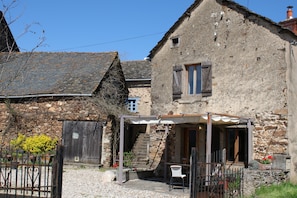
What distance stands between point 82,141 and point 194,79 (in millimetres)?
7574

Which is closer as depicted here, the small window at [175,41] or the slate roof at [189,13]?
the slate roof at [189,13]

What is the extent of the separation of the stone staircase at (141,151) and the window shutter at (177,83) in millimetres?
6219

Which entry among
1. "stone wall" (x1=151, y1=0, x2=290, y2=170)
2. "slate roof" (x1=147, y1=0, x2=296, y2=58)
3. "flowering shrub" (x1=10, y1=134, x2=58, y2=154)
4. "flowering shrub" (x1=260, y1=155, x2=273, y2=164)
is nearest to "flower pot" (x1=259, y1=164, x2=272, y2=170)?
"flowering shrub" (x1=260, y1=155, x2=273, y2=164)

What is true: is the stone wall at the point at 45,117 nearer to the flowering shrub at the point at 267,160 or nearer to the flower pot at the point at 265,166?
the flowering shrub at the point at 267,160

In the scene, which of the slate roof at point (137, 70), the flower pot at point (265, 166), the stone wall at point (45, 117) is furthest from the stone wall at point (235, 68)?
the slate roof at point (137, 70)

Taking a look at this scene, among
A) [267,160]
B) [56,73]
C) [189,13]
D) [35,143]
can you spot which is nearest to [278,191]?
[267,160]

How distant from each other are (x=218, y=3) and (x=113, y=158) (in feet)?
32.7

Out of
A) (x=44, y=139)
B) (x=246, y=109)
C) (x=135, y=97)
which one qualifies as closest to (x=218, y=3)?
(x=246, y=109)

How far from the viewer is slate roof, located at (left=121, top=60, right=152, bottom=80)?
1036 inches

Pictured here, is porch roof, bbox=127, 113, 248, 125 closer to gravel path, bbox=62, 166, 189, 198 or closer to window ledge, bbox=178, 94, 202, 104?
window ledge, bbox=178, 94, 202, 104

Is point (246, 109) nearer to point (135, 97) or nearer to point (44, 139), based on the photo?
point (44, 139)

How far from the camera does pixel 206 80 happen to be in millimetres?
14898

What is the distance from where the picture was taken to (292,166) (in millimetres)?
13070

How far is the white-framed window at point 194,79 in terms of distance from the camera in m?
15.4
